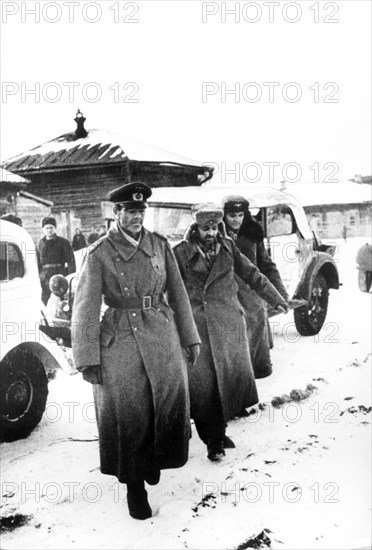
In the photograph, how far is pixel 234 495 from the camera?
→ 211cm

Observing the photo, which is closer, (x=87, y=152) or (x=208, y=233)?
A: (x=87, y=152)

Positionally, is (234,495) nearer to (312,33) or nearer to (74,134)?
(74,134)

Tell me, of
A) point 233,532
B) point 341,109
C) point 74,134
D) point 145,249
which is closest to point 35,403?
point 145,249

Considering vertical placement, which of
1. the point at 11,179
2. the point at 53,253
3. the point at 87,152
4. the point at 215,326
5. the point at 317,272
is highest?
the point at 87,152

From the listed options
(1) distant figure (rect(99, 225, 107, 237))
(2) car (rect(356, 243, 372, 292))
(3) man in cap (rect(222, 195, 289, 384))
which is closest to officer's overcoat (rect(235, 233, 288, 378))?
(3) man in cap (rect(222, 195, 289, 384))

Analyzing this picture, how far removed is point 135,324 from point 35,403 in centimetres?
64

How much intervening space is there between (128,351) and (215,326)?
510 mm

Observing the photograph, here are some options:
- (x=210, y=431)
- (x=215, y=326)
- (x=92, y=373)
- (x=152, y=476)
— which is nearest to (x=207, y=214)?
(x=215, y=326)

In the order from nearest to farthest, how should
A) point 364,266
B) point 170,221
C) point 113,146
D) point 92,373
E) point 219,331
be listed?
point 92,373 → point 113,146 → point 170,221 → point 219,331 → point 364,266

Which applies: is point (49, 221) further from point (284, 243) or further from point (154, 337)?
point (284, 243)

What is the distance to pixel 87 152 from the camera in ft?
6.59

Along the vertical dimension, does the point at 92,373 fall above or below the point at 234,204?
below

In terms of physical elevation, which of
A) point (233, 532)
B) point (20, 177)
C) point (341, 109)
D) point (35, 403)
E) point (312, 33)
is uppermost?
point (312, 33)

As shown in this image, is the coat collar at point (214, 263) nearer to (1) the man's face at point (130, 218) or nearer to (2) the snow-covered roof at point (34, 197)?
(1) the man's face at point (130, 218)
